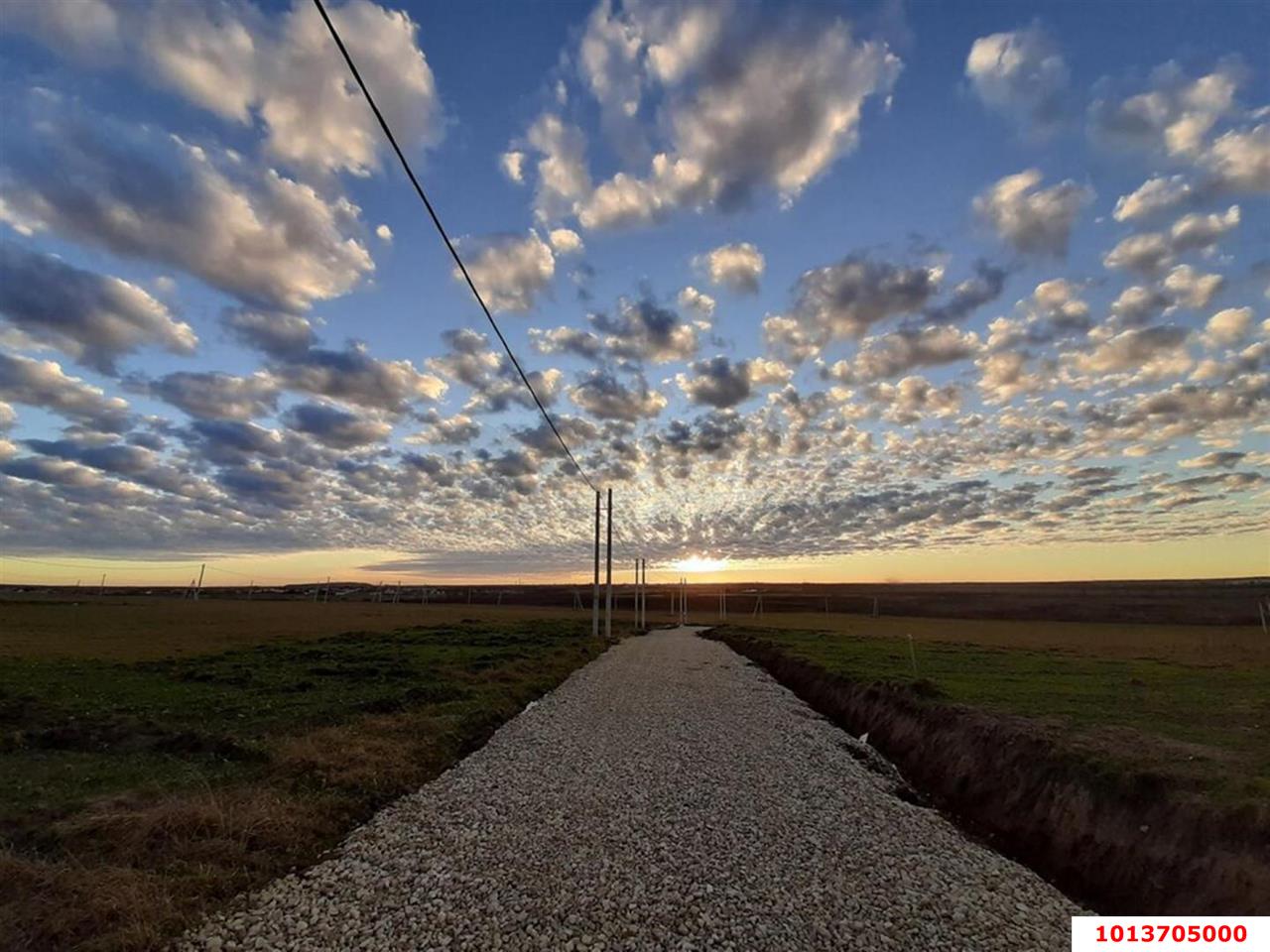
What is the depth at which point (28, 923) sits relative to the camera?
20.8 ft

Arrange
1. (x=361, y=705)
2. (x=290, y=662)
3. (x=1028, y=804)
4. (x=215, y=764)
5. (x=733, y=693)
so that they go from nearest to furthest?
1. (x=1028, y=804)
2. (x=215, y=764)
3. (x=361, y=705)
4. (x=733, y=693)
5. (x=290, y=662)

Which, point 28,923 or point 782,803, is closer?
point 28,923

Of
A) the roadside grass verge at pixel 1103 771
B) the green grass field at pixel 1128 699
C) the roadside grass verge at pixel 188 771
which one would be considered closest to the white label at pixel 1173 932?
the roadside grass verge at pixel 1103 771

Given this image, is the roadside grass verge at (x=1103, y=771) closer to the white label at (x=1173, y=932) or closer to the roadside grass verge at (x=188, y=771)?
the white label at (x=1173, y=932)

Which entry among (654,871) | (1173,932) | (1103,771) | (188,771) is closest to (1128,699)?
(1103,771)

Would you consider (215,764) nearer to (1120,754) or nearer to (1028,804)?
(1028,804)

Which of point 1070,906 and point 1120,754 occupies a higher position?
point 1120,754

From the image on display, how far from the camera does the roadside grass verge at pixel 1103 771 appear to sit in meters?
7.93

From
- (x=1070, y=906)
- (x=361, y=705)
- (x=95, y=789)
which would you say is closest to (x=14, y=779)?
(x=95, y=789)

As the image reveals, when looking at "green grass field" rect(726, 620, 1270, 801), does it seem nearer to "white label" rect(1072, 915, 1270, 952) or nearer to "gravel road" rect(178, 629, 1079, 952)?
"white label" rect(1072, 915, 1270, 952)

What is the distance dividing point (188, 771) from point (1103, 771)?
16.0 meters

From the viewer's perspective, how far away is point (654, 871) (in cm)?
823

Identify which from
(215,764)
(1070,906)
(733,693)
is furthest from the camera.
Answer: (733,693)

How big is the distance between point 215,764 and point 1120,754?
16.6m
